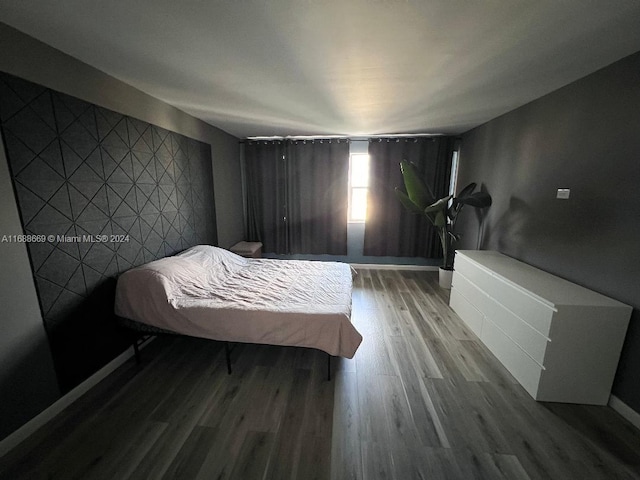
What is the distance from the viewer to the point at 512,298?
201cm

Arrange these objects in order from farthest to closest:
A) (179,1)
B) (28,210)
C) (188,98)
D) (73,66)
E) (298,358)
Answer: (188,98)
(298,358)
(73,66)
(28,210)
(179,1)

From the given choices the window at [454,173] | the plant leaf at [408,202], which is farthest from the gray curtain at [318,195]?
the window at [454,173]

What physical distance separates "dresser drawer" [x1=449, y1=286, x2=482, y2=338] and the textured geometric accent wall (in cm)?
332

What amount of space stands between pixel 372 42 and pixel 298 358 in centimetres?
243

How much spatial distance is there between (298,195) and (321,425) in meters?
3.54

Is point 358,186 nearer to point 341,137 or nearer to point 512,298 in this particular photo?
point 341,137

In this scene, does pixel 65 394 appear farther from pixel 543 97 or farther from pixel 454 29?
pixel 543 97

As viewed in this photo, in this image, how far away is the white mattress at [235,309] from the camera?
73.6 inches

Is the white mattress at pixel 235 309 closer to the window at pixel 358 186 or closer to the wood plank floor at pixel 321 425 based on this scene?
the wood plank floor at pixel 321 425

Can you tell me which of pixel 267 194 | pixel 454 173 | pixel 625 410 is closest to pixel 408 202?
pixel 454 173

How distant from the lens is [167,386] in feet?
6.21

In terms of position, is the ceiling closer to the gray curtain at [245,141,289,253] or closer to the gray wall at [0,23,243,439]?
the gray wall at [0,23,243,439]

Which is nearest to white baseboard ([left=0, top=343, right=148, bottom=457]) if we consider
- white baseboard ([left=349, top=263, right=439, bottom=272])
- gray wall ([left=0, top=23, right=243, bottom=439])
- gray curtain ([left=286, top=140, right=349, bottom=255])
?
gray wall ([left=0, top=23, right=243, bottom=439])

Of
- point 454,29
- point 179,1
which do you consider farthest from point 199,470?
point 454,29
